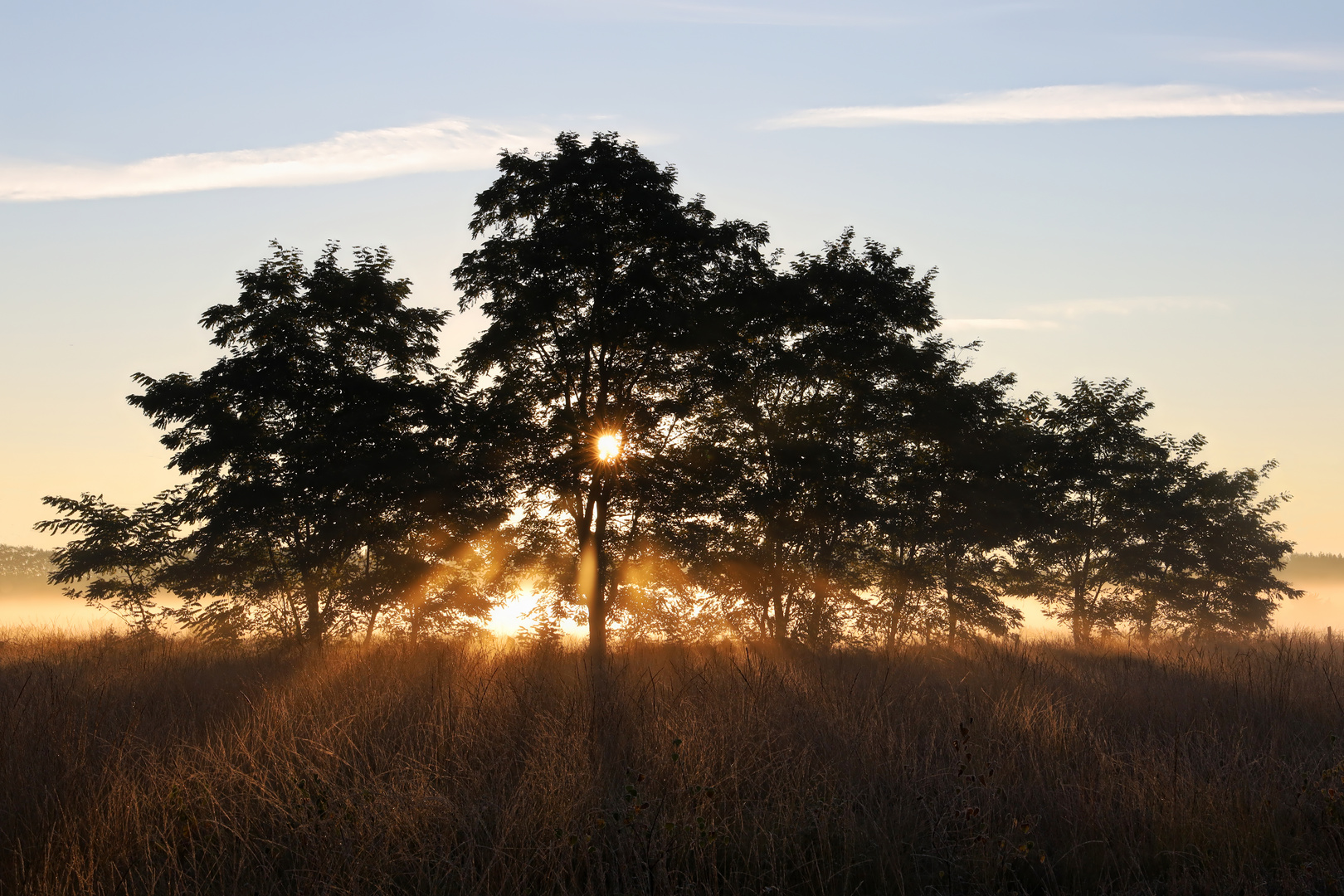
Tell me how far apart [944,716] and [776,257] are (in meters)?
17.6

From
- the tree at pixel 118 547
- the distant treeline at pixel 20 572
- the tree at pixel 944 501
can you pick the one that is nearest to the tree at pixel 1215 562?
the tree at pixel 944 501

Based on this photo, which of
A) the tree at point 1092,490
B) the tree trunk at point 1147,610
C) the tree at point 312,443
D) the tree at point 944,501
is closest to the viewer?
the tree at point 312,443

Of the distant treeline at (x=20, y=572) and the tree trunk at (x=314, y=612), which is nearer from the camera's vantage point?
the tree trunk at (x=314, y=612)

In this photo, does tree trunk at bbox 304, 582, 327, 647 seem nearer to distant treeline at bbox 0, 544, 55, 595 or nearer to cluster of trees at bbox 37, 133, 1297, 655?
cluster of trees at bbox 37, 133, 1297, 655

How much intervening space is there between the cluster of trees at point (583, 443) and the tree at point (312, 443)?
3.0 inches

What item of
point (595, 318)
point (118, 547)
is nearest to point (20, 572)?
point (118, 547)

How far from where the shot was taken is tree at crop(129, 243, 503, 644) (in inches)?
816

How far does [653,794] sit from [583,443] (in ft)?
51.5

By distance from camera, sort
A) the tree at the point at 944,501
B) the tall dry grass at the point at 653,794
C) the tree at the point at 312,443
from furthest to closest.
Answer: the tree at the point at 944,501 → the tree at the point at 312,443 → the tall dry grass at the point at 653,794

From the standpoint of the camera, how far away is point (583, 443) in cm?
2134

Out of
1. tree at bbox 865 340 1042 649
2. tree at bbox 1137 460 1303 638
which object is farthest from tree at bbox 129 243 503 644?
tree at bbox 1137 460 1303 638

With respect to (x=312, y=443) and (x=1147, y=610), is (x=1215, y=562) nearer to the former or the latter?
(x=1147, y=610)

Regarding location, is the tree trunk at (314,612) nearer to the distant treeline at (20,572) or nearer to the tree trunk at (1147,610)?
the tree trunk at (1147,610)

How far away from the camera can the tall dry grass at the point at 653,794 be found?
16.8ft
